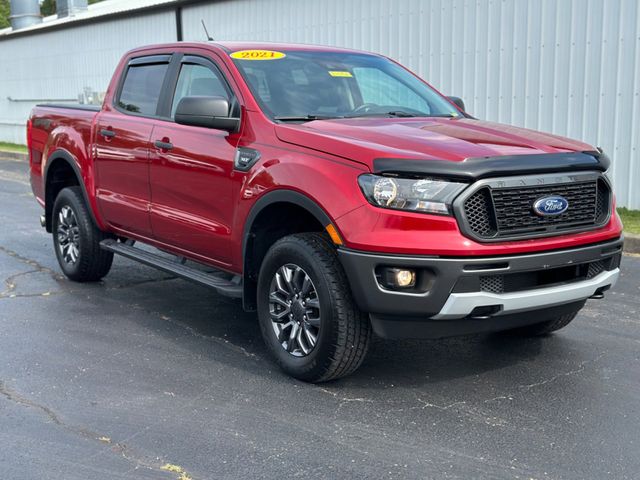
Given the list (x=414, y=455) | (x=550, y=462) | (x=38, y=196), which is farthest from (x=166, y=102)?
(x=550, y=462)

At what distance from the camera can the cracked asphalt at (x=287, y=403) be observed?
11.9ft

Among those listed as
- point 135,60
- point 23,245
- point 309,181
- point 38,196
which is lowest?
point 23,245

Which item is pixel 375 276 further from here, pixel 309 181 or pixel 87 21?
pixel 87 21

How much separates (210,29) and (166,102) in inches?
487

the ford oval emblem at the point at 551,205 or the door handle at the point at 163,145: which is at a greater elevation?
the door handle at the point at 163,145

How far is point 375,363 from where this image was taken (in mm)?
4965

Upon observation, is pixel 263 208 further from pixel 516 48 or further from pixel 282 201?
pixel 516 48

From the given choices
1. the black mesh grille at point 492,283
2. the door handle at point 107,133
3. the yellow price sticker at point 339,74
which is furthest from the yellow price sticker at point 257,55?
the black mesh grille at point 492,283

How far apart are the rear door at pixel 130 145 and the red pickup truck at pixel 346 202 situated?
0.02m

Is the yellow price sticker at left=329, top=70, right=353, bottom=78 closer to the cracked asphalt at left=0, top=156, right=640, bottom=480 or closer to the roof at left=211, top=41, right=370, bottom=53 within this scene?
the roof at left=211, top=41, right=370, bottom=53

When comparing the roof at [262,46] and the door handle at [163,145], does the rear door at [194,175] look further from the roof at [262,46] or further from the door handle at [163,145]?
the roof at [262,46]

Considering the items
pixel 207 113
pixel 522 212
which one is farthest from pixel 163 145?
pixel 522 212

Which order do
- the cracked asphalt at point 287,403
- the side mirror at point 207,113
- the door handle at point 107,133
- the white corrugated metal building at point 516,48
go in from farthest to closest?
the white corrugated metal building at point 516,48 < the door handle at point 107,133 < the side mirror at point 207,113 < the cracked asphalt at point 287,403

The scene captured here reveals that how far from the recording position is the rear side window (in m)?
6.11
